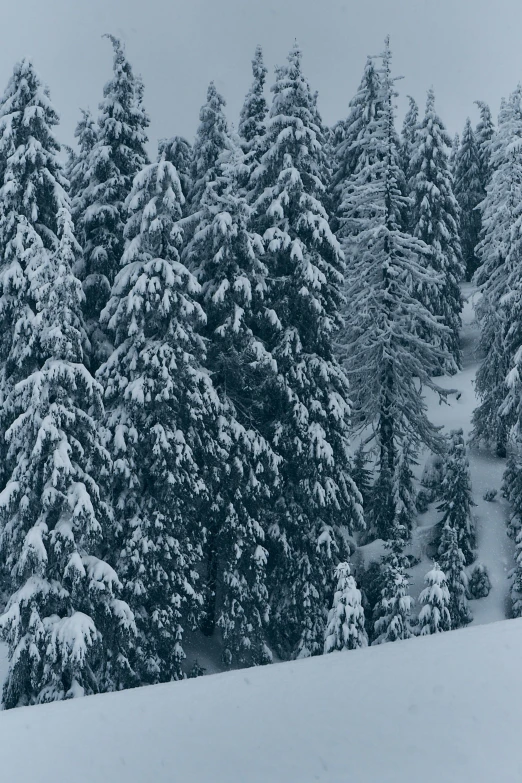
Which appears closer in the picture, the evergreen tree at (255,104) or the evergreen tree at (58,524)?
the evergreen tree at (58,524)

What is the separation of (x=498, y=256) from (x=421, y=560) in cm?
1225

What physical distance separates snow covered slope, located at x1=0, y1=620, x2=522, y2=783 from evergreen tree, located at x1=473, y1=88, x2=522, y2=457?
1568 centimetres

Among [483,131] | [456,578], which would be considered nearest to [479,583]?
[456,578]

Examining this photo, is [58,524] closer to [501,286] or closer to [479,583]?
[479,583]

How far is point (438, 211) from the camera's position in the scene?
34.7 metres

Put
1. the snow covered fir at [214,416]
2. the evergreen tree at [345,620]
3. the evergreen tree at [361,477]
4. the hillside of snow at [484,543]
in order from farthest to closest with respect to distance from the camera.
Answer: the evergreen tree at [361,477] → the hillside of snow at [484,543] → the evergreen tree at [345,620] → the snow covered fir at [214,416]

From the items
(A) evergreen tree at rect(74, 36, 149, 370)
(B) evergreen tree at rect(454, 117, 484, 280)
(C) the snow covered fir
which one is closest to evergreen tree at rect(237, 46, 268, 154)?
(C) the snow covered fir

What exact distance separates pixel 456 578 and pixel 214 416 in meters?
8.80

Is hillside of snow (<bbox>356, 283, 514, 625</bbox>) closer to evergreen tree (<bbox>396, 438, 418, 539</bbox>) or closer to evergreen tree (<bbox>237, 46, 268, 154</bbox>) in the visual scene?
evergreen tree (<bbox>396, 438, 418, 539</bbox>)

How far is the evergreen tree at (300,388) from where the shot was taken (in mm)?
19016

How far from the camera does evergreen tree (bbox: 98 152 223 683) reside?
16156 mm

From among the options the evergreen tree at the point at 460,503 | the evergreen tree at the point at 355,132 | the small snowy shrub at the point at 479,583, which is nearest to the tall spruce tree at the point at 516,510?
the small snowy shrub at the point at 479,583

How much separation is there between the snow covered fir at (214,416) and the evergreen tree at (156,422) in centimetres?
6

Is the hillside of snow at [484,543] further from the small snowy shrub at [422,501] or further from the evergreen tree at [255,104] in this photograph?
the evergreen tree at [255,104]
